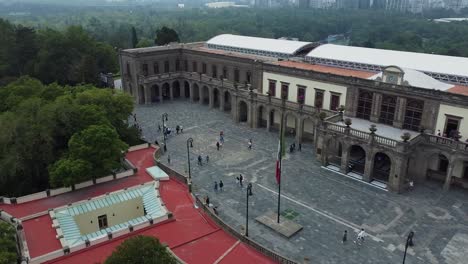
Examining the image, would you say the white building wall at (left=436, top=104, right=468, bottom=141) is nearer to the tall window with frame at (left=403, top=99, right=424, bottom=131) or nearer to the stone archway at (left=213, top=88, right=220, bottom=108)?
the tall window with frame at (left=403, top=99, right=424, bottom=131)

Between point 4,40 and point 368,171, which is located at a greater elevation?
point 4,40

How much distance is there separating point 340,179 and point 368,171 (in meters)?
2.93

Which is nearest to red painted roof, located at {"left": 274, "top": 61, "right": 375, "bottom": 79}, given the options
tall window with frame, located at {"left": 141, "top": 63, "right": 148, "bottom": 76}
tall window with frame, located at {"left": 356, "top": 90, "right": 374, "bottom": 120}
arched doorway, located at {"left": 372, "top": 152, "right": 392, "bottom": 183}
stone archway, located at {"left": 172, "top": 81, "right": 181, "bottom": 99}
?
tall window with frame, located at {"left": 356, "top": 90, "right": 374, "bottom": 120}

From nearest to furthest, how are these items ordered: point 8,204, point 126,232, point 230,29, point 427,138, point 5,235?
point 5,235, point 126,232, point 8,204, point 427,138, point 230,29

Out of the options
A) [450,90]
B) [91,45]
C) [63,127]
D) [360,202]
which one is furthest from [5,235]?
[91,45]

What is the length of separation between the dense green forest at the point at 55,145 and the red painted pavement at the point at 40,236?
4.30 m

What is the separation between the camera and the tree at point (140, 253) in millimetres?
20516

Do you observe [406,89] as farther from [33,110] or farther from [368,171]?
[33,110]

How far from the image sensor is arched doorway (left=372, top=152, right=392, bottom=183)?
3941 cm

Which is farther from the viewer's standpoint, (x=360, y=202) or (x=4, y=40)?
(x=4, y=40)

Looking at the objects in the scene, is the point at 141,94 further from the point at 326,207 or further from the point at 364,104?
the point at 326,207

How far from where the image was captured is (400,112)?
40.6 meters

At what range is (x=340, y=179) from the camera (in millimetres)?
39719

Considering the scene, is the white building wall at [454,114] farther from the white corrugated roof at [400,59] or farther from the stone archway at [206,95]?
the stone archway at [206,95]
